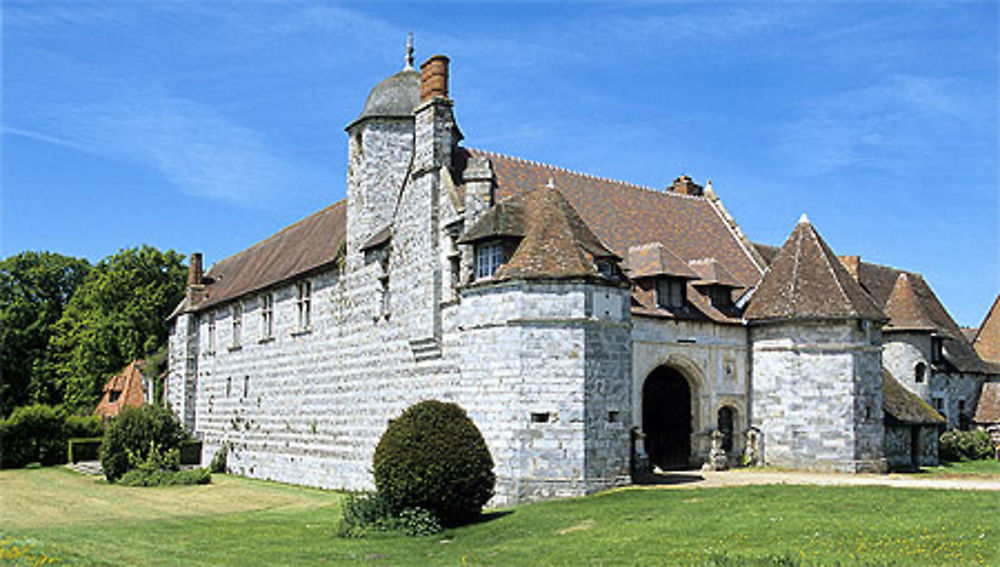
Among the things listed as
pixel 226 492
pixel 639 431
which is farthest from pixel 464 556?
pixel 226 492

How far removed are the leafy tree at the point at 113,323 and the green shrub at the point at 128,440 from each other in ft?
61.8

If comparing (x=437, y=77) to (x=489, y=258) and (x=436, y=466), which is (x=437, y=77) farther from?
(x=436, y=466)

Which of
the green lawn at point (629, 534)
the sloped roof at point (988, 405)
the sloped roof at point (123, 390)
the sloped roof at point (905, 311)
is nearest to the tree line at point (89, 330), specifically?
the sloped roof at point (123, 390)

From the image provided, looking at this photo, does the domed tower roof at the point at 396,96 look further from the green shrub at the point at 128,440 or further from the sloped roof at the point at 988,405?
the sloped roof at the point at 988,405

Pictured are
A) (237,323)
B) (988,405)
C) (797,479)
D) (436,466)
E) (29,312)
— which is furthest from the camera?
(29,312)

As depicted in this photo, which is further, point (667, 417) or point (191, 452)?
point (191, 452)

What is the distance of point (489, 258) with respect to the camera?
71.0 ft

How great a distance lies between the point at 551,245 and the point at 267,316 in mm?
17140

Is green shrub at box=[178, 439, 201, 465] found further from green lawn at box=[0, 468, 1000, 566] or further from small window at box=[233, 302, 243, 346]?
green lawn at box=[0, 468, 1000, 566]

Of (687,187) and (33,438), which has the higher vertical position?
(687,187)

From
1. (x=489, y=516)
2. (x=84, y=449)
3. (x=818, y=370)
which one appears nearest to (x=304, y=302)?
(x=489, y=516)

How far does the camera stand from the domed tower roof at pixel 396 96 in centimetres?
2705

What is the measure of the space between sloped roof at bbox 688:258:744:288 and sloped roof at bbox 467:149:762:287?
791 mm

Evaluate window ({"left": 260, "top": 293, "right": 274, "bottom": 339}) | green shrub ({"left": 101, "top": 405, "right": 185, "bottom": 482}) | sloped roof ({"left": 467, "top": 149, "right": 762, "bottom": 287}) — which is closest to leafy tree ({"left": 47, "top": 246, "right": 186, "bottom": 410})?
green shrub ({"left": 101, "top": 405, "right": 185, "bottom": 482})
